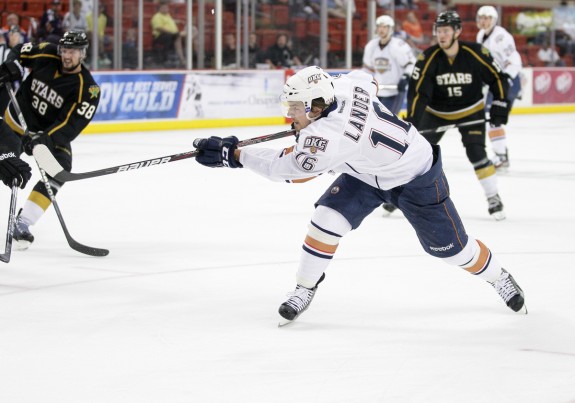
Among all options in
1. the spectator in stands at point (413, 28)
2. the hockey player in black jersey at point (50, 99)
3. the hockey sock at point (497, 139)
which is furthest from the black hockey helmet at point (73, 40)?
the spectator in stands at point (413, 28)

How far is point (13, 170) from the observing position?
4559mm

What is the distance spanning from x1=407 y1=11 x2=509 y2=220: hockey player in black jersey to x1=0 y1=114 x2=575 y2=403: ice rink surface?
343 mm

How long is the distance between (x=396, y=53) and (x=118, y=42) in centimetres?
409

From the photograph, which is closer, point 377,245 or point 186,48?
point 377,245

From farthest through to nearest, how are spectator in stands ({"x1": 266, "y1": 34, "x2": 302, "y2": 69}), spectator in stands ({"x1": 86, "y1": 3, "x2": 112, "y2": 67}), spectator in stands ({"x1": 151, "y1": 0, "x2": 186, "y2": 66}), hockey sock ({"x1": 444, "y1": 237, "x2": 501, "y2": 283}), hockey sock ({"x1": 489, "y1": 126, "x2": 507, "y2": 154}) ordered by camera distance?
1. spectator in stands ({"x1": 266, "y1": 34, "x2": 302, "y2": 69})
2. spectator in stands ({"x1": 151, "y1": 0, "x2": 186, "y2": 66})
3. spectator in stands ({"x1": 86, "y1": 3, "x2": 112, "y2": 67})
4. hockey sock ({"x1": 489, "y1": 126, "x2": 507, "y2": 154})
5. hockey sock ({"x1": 444, "y1": 237, "x2": 501, "y2": 283})

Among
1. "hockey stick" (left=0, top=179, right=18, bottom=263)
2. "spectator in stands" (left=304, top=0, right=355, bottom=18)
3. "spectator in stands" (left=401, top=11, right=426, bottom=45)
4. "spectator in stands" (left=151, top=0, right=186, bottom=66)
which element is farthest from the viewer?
"spectator in stands" (left=401, top=11, right=426, bottom=45)

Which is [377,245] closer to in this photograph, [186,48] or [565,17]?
[186,48]

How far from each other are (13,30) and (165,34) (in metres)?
2.02

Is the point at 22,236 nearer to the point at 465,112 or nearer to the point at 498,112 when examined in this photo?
the point at 465,112

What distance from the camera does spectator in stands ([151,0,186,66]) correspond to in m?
12.1

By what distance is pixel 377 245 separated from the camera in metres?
A: 5.21

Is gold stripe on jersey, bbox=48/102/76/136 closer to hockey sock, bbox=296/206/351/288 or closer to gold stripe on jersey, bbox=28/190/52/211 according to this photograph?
gold stripe on jersey, bbox=28/190/52/211

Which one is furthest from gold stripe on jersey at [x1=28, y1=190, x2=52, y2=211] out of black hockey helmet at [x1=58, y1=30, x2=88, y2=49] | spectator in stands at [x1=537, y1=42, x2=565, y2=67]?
spectator in stands at [x1=537, y1=42, x2=565, y2=67]

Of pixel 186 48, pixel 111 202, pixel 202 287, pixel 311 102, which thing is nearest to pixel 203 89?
pixel 186 48
